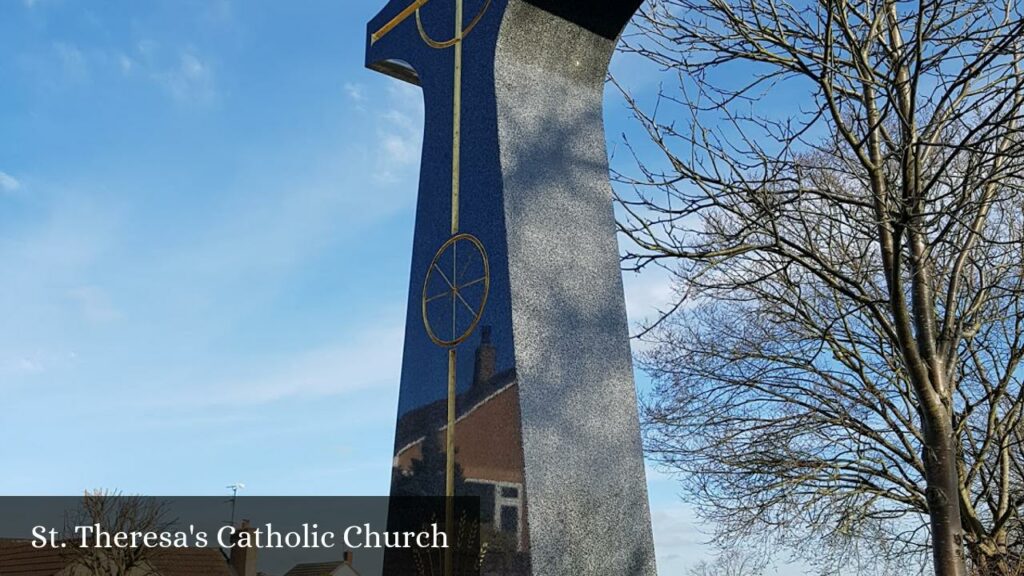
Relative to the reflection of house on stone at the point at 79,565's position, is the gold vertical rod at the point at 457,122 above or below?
above

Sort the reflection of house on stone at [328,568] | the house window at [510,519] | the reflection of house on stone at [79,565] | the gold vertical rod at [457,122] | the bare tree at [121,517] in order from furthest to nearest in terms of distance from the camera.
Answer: the reflection of house on stone at [328,568] → the reflection of house on stone at [79,565] → the bare tree at [121,517] → the gold vertical rod at [457,122] → the house window at [510,519]

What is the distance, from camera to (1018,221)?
9.68m

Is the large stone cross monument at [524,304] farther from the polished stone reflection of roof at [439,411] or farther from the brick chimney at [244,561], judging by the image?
the brick chimney at [244,561]

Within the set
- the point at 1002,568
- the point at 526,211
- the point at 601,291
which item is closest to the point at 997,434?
the point at 1002,568

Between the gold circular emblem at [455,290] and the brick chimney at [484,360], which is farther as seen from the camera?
Answer: the gold circular emblem at [455,290]

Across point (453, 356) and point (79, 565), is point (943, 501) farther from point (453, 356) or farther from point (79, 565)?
point (79, 565)

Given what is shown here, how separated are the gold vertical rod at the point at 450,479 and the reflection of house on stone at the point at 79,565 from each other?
10687mm

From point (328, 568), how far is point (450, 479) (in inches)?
687

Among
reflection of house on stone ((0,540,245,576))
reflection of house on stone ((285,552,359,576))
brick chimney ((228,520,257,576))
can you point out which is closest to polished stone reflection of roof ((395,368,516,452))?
reflection of house on stone ((0,540,245,576))

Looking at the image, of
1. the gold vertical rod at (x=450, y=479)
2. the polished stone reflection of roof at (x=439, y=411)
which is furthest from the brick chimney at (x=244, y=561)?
the gold vertical rod at (x=450, y=479)

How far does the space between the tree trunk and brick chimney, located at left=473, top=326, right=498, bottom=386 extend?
2.67 m

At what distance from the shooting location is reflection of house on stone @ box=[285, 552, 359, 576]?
21.4m

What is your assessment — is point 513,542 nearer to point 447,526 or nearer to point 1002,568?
point 447,526

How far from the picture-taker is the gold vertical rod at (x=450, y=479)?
17.0 ft
